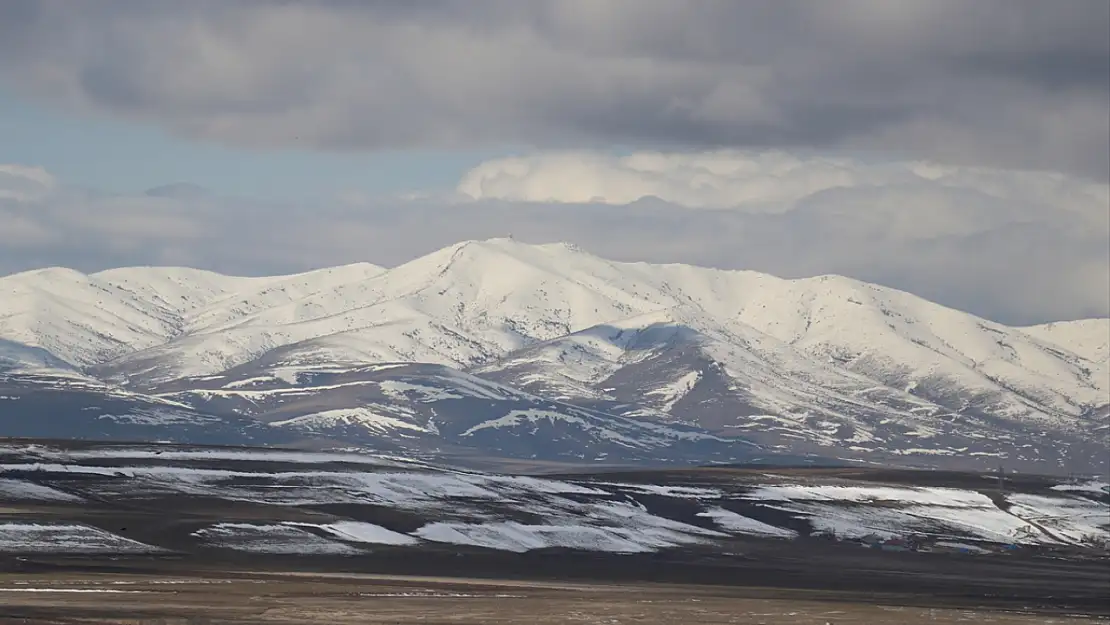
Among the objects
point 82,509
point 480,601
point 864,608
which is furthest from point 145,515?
point 864,608

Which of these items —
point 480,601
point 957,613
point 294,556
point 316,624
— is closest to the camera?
point 316,624

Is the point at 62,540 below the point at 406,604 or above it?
above

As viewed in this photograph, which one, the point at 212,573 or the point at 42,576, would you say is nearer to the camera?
the point at 42,576

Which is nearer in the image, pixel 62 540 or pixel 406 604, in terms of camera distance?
pixel 406 604

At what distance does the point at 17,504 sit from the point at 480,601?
8273 cm

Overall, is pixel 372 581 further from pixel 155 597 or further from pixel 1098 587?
pixel 1098 587

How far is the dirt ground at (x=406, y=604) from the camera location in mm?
112100

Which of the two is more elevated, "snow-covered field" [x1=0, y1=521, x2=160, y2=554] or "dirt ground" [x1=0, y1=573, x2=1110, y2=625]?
"snow-covered field" [x1=0, y1=521, x2=160, y2=554]

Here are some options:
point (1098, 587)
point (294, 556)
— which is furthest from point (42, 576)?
point (1098, 587)

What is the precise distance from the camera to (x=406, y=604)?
127812 mm

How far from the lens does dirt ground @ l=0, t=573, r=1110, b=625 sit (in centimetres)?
11210

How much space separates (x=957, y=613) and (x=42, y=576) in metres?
73.9

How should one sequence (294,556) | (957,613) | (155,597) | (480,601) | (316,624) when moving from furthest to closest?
1. (294,556)
2. (957,613)
3. (480,601)
4. (155,597)
5. (316,624)

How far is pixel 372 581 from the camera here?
497 feet
